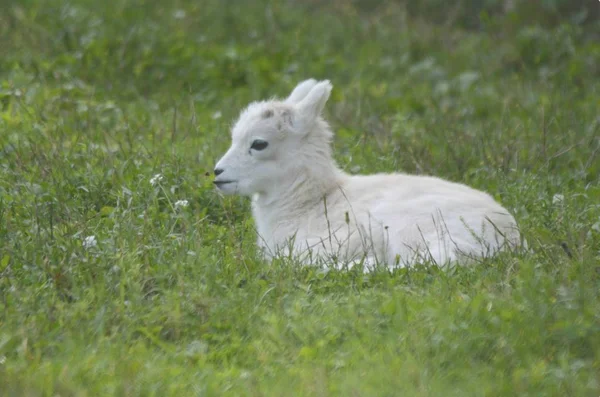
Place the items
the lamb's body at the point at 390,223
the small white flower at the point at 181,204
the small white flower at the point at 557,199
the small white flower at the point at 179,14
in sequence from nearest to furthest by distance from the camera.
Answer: the lamb's body at the point at 390,223
the small white flower at the point at 181,204
the small white flower at the point at 557,199
the small white flower at the point at 179,14

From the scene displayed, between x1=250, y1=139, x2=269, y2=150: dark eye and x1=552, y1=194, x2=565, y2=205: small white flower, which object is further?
x1=250, y1=139, x2=269, y2=150: dark eye

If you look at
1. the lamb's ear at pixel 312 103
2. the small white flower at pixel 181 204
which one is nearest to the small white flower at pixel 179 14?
the lamb's ear at pixel 312 103

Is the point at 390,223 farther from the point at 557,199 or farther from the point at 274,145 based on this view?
the point at 557,199

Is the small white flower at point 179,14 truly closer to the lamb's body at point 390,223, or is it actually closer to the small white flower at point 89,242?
the lamb's body at point 390,223

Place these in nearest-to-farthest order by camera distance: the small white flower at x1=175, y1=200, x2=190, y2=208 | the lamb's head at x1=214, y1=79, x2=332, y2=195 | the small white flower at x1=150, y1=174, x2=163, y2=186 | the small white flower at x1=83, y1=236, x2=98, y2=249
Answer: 1. the small white flower at x1=83, y1=236, x2=98, y2=249
2. the small white flower at x1=175, y1=200, x2=190, y2=208
3. the small white flower at x1=150, y1=174, x2=163, y2=186
4. the lamb's head at x1=214, y1=79, x2=332, y2=195

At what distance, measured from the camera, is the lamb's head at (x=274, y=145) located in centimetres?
775

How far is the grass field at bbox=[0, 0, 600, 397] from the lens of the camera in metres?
5.04

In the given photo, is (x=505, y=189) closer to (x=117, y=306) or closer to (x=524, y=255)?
(x=524, y=255)

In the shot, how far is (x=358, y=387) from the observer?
4730mm

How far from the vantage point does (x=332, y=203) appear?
7.70 m

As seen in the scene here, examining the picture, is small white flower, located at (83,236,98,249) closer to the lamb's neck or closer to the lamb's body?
the lamb's body

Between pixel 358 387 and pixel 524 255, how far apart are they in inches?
81.1

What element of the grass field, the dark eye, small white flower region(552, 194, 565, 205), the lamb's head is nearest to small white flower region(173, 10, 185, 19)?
the grass field

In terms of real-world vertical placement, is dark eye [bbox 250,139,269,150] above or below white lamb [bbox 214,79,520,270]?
above
